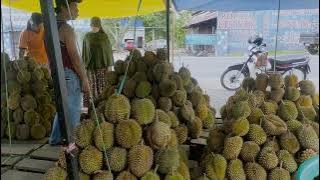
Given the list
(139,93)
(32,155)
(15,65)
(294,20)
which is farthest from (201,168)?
(294,20)

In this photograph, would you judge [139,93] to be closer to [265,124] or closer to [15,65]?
[265,124]

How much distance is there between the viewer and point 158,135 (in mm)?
1814

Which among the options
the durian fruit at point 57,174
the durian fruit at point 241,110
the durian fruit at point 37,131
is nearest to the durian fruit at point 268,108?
the durian fruit at point 241,110

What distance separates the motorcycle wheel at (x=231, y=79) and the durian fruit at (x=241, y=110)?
5401 mm

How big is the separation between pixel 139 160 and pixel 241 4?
3740 mm

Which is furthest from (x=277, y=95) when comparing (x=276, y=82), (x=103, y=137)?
(x=103, y=137)

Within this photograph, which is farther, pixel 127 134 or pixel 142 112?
pixel 142 112

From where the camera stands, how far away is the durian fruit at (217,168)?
1938mm

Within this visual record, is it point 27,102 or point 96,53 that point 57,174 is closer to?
point 27,102

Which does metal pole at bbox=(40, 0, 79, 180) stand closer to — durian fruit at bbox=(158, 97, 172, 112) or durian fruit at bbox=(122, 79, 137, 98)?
durian fruit at bbox=(122, 79, 137, 98)

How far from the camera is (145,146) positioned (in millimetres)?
1771

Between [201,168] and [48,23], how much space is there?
1043mm

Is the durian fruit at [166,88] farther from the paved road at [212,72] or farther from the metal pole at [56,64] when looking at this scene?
the paved road at [212,72]

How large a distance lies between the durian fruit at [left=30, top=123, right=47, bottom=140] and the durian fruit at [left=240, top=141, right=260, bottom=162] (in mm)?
1636
